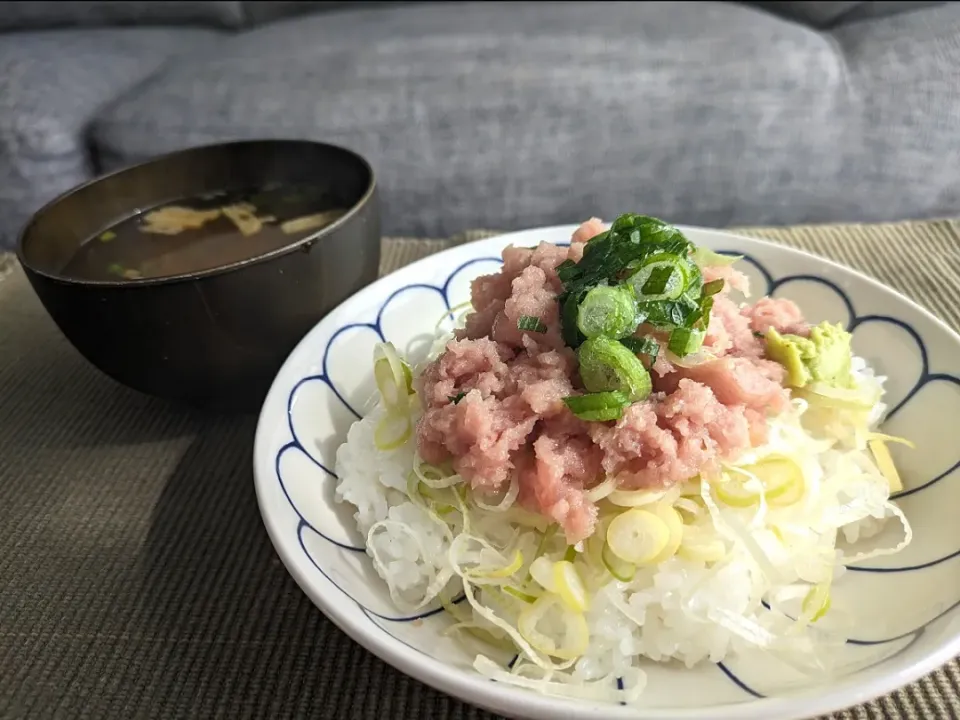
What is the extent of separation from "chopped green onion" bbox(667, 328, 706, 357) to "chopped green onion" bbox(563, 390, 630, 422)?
12cm

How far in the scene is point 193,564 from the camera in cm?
121

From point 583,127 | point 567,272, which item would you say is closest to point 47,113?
point 583,127

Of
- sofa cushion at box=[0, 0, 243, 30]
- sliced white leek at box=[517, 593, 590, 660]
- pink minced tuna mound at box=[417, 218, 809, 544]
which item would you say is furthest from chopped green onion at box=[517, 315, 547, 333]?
sofa cushion at box=[0, 0, 243, 30]

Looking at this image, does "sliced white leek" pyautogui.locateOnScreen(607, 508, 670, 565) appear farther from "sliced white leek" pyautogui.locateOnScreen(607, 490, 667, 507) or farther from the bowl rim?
the bowl rim

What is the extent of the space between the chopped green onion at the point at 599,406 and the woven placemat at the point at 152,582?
0.41 metres

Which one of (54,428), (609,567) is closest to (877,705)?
(609,567)

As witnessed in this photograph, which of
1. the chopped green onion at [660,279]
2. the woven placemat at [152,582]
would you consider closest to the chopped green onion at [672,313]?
the chopped green onion at [660,279]

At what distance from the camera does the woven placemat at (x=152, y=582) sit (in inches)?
39.8

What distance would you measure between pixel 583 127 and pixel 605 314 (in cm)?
174

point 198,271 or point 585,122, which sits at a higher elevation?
point 198,271

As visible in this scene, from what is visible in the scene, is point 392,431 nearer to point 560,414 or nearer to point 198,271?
point 560,414

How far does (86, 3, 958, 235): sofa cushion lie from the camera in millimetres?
2584

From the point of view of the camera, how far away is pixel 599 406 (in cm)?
98

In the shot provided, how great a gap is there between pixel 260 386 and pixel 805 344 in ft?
3.13
